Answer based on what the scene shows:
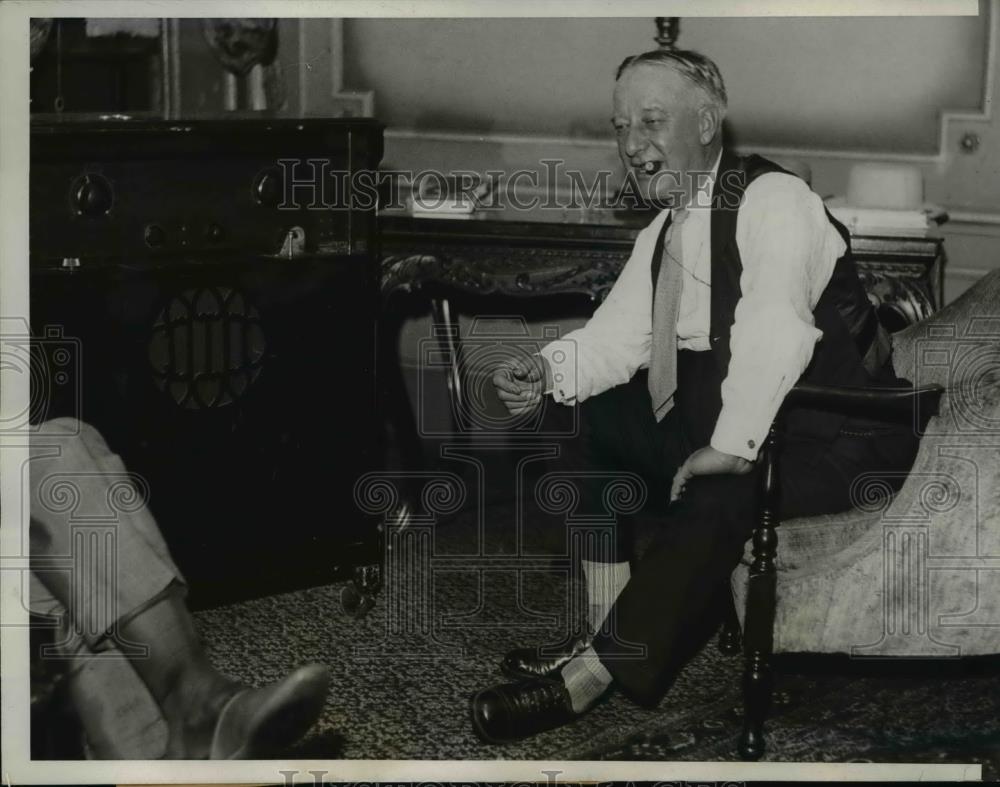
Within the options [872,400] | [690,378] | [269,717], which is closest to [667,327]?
[690,378]

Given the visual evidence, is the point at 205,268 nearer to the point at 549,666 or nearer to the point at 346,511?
the point at 346,511

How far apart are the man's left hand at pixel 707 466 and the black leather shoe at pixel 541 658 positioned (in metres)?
0.28

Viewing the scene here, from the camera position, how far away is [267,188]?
182 cm

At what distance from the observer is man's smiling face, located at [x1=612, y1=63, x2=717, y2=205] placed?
1.69 metres

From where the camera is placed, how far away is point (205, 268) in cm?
180

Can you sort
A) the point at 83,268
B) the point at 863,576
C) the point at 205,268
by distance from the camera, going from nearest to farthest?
the point at 863,576, the point at 83,268, the point at 205,268

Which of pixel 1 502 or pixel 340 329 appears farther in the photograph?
pixel 340 329

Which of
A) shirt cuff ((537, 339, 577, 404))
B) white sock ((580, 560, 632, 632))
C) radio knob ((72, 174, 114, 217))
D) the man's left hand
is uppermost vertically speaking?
radio knob ((72, 174, 114, 217))

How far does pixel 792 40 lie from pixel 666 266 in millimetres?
425

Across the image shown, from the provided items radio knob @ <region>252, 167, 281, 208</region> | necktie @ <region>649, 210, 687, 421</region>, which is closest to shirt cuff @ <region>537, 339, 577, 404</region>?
necktie @ <region>649, 210, 687, 421</region>

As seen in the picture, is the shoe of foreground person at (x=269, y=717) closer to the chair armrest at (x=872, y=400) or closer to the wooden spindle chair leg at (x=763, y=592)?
the wooden spindle chair leg at (x=763, y=592)

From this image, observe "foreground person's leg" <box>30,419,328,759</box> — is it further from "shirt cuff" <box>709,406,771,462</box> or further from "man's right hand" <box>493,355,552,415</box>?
"shirt cuff" <box>709,406,771,462</box>

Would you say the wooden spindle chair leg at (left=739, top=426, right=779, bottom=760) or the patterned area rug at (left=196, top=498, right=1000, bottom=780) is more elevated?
the wooden spindle chair leg at (left=739, top=426, right=779, bottom=760)

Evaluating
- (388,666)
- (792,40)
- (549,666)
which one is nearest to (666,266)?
(792,40)
